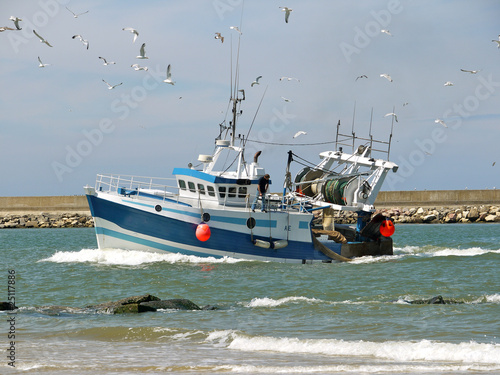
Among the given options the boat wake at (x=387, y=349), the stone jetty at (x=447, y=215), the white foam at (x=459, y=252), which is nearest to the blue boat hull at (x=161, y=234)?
the white foam at (x=459, y=252)

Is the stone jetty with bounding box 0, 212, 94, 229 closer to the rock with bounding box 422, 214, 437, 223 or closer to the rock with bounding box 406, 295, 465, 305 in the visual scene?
the rock with bounding box 422, 214, 437, 223

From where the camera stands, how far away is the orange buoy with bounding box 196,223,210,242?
2088 cm

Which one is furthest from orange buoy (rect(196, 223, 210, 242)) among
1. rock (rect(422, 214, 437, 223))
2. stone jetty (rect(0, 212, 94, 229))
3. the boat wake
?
rock (rect(422, 214, 437, 223))

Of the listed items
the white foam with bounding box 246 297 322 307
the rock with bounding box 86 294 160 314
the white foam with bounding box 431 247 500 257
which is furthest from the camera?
the white foam with bounding box 431 247 500 257

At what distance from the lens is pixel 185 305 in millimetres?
14070

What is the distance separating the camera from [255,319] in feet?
42.5

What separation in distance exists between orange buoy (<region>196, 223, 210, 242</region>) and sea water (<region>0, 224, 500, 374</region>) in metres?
0.81

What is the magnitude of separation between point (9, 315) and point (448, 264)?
44.6 ft

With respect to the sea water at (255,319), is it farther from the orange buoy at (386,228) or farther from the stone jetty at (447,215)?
the stone jetty at (447,215)

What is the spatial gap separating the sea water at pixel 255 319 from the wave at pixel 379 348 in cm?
2

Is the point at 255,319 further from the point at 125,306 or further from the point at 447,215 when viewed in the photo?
the point at 447,215

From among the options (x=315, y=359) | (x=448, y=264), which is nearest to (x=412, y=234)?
(x=448, y=264)

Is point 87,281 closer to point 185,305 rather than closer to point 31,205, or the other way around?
point 185,305

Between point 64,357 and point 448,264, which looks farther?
point 448,264
